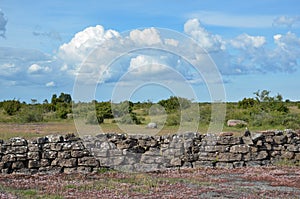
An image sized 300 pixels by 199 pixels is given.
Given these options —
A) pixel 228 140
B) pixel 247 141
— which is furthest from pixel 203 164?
pixel 247 141

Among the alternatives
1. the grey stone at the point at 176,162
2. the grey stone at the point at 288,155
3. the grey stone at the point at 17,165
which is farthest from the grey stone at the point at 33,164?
the grey stone at the point at 288,155

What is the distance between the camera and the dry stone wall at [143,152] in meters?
17.8

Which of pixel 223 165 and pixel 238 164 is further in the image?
pixel 238 164

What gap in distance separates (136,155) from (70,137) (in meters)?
2.59

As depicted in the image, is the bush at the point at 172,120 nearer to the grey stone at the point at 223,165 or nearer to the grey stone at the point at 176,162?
the grey stone at the point at 223,165

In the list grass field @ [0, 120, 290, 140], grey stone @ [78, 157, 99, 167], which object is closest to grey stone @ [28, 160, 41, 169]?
grey stone @ [78, 157, 99, 167]

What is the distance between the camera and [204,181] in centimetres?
1652

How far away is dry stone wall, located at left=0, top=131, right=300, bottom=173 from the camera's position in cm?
1784

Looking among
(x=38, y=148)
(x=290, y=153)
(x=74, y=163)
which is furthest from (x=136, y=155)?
(x=290, y=153)

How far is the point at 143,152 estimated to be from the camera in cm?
1944

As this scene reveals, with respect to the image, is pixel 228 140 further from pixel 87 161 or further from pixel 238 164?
pixel 87 161

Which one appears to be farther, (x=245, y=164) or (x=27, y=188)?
(x=245, y=164)

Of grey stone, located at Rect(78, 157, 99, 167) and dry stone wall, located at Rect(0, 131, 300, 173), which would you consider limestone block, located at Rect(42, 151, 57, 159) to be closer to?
dry stone wall, located at Rect(0, 131, 300, 173)

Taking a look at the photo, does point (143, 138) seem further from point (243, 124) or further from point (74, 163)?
point (243, 124)
